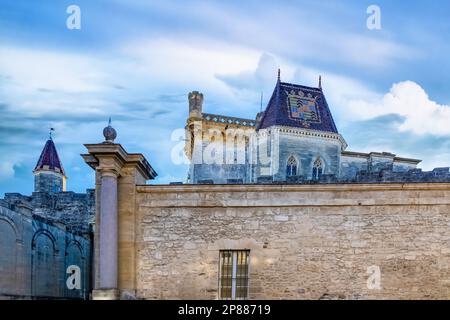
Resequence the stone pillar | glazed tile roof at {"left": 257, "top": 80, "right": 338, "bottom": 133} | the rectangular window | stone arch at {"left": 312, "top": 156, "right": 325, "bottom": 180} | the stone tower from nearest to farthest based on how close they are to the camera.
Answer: the stone pillar
the rectangular window
the stone tower
stone arch at {"left": 312, "top": 156, "right": 325, "bottom": 180}
glazed tile roof at {"left": 257, "top": 80, "right": 338, "bottom": 133}

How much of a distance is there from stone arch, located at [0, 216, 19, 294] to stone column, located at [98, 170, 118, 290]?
537 centimetres

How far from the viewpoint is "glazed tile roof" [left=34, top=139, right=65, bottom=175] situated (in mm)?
56281

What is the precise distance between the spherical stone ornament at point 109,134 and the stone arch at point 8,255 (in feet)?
19.1

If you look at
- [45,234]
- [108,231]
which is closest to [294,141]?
[45,234]

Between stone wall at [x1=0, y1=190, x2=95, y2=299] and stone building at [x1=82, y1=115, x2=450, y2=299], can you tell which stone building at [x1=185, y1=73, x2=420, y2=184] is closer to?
stone wall at [x1=0, y1=190, x2=95, y2=299]

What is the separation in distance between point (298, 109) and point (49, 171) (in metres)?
25.2

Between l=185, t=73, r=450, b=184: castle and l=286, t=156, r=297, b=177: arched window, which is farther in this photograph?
l=286, t=156, r=297, b=177: arched window

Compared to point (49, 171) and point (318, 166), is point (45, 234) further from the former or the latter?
point (318, 166)

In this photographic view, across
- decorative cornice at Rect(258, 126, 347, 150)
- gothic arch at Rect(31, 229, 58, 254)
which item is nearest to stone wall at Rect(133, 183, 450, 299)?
gothic arch at Rect(31, 229, 58, 254)

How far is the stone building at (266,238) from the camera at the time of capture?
1691 cm

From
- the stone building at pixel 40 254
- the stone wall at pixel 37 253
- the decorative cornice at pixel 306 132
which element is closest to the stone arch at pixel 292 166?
the decorative cornice at pixel 306 132

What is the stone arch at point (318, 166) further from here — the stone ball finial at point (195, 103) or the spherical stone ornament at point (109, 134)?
the spherical stone ornament at point (109, 134)

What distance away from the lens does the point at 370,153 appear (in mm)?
56281

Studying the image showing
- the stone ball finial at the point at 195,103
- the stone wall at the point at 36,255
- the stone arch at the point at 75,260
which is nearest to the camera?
the stone wall at the point at 36,255
